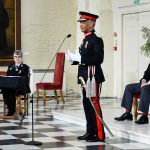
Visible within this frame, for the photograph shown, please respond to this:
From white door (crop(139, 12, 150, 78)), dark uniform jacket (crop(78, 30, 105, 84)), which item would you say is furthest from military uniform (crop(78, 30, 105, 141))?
white door (crop(139, 12, 150, 78))

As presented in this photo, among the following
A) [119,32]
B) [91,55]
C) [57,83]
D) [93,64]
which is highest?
[119,32]

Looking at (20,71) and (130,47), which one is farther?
(130,47)

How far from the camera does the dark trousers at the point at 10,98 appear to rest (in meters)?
9.08

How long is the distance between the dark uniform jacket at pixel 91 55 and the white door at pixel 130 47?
686 centimetres

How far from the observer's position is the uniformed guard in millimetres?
6027

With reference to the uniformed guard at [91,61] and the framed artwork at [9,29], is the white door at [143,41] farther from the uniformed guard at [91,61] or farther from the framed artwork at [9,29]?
the uniformed guard at [91,61]

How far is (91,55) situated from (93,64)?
0.36 ft

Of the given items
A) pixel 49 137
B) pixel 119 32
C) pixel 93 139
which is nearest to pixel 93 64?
pixel 93 139

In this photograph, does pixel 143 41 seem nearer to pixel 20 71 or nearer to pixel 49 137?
pixel 20 71

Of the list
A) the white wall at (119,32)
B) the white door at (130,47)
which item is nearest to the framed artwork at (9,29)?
the white wall at (119,32)

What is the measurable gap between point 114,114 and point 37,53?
6510mm

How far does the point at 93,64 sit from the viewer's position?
6.05 m

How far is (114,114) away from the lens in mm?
8430

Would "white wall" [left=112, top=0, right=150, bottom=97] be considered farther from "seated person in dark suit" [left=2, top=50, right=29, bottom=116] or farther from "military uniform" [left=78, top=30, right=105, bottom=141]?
"military uniform" [left=78, top=30, right=105, bottom=141]
